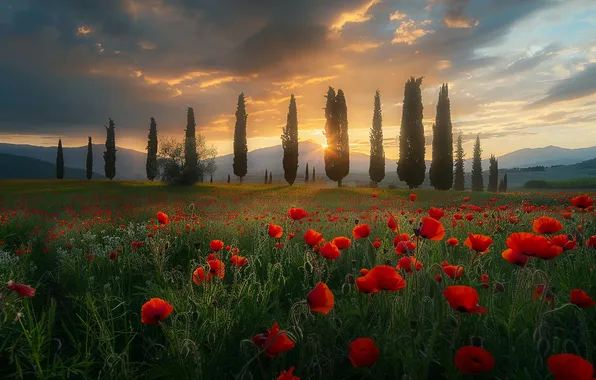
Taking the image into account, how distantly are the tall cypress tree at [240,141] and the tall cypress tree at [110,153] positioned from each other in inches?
660

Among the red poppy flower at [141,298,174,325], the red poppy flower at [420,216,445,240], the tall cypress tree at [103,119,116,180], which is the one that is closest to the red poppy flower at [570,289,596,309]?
the red poppy flower at [420,216,445,240]

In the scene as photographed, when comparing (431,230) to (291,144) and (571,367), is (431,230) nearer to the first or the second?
(571,367)


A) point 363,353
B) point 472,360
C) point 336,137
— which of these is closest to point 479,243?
point 472,360

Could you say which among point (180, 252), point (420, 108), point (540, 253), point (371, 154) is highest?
point (420, 108)

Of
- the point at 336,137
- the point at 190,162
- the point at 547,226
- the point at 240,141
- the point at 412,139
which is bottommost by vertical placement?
the point at 547,226

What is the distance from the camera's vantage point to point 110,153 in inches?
1797

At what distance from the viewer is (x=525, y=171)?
105m

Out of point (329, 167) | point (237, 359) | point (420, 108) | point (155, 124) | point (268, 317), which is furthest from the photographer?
point (155, 124)

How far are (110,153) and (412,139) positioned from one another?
121 feet

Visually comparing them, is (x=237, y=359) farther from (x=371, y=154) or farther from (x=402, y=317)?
(x=371, y=154)

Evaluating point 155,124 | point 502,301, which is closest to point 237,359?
point 502,301

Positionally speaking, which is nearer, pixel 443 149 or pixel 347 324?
pixel 347 324

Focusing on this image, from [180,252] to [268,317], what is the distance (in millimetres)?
3870

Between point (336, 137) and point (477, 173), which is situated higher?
point (336, 137)
